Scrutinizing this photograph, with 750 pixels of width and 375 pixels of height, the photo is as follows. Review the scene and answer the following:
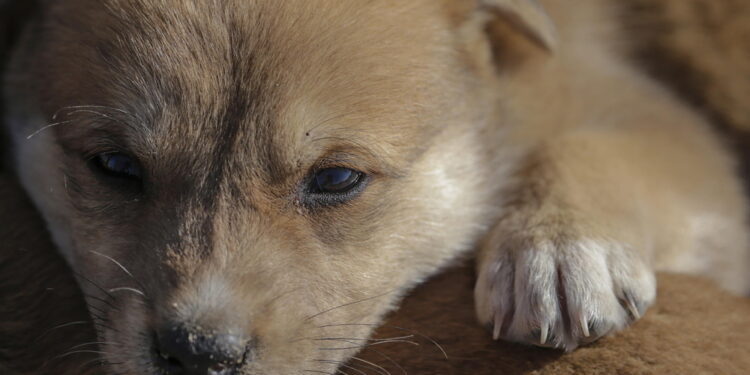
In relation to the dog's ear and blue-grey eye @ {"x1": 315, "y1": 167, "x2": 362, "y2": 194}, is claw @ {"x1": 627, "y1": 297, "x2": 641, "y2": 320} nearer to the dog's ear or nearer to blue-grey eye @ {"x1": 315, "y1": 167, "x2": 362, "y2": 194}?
blue-grey eye @ {"x1": 315, "y1": 167, "x2": 362, "y2": 194}

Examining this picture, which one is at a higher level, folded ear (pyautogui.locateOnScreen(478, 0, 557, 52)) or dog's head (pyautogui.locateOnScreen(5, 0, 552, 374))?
folded ear (pyautogui.locateOnScreen(478, 0, 557, 52))

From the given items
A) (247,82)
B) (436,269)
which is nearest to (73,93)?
(247,82)

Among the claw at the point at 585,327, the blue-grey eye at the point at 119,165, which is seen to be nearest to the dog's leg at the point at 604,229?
the claw at the point at 585,327

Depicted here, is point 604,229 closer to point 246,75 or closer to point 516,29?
point 516,29

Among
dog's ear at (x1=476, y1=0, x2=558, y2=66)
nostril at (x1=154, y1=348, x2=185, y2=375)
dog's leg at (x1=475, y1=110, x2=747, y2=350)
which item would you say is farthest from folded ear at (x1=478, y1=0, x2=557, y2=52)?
nostril at (x1=154, y1=348, x2=185, y2=375)

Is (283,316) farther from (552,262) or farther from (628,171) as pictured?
(628,171)

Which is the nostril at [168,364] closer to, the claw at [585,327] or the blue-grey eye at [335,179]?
the blue-grey eye at [335,179]
